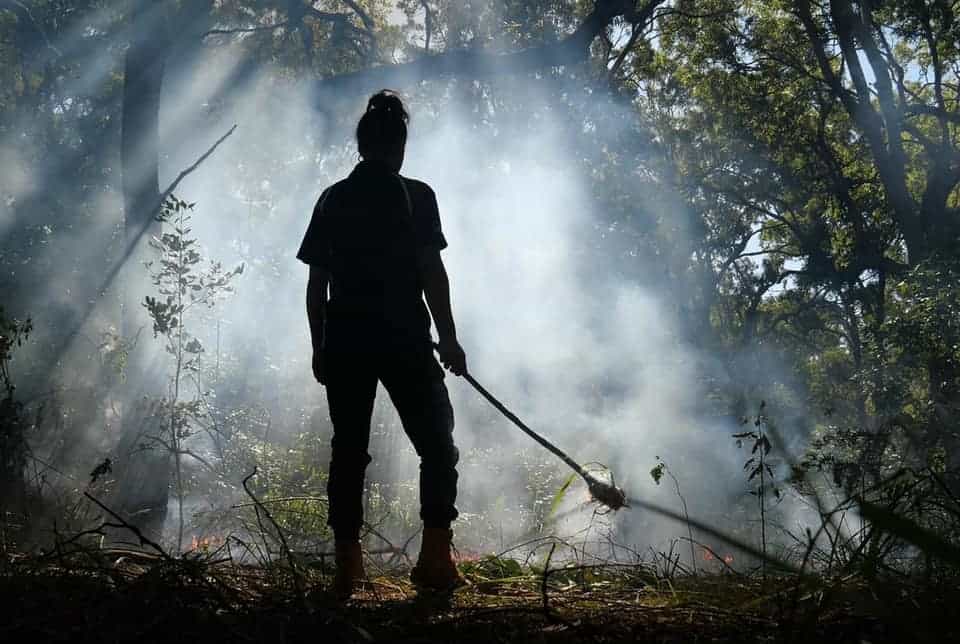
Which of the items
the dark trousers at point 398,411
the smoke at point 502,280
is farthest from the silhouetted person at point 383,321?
the smoke at point 502,280

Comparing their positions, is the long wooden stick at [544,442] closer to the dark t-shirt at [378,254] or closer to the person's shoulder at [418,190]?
the dark t-shirt at [378,254]

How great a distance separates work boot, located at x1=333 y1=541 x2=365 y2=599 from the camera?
2.45 meters

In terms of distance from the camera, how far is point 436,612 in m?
2.04

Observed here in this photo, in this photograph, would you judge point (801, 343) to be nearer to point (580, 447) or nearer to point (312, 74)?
point (580, 447)

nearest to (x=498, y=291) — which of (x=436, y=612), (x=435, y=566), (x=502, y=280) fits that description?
(x=502, y=280)

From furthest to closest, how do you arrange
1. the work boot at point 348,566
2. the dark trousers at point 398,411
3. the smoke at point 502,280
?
the smoke at point 502,280 → the dark trousers at point 398,411 → the work boot at point 348,566

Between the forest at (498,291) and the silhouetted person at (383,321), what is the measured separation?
1.14 ft

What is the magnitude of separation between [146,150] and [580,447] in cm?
941

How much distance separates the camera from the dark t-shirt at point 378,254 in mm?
2717

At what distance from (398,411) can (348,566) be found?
0.52 meters

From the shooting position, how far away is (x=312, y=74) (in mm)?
15180

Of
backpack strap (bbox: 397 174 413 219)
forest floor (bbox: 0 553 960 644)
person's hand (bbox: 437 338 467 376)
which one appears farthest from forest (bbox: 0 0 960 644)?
backpack strap (bbox: 397 174 413 219)

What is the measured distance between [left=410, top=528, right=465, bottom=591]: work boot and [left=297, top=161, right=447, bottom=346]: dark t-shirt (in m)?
0.66

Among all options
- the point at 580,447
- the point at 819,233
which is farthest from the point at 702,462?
the point at 819,233
